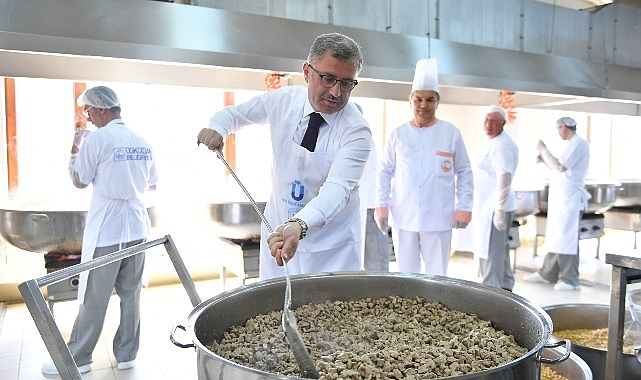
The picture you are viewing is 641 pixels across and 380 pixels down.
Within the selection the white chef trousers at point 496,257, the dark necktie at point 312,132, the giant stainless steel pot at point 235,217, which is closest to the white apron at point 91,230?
the giant stainless steel pot at point 235,217

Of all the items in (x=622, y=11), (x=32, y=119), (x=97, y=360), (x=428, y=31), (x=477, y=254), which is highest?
(x=622, y=11)

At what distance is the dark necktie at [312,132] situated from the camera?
179 cm

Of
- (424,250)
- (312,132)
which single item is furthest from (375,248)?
(312,132)

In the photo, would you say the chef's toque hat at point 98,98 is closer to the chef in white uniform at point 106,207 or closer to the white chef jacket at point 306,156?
the chef in white uniform at point 106,207

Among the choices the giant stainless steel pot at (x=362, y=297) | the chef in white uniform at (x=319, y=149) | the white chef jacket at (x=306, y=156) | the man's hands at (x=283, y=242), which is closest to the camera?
the giant stainless steel pot at (x=362, y=297)

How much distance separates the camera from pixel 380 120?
5.21 metres

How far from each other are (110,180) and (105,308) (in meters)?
0.67

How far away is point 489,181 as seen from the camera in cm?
394

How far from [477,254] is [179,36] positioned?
287 cm

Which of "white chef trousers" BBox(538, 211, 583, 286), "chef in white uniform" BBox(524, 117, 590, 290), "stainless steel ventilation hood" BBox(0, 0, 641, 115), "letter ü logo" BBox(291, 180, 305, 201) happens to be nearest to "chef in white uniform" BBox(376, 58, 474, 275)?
"stainless steel ventilation hood" BBox(0, 0, 641, 115)

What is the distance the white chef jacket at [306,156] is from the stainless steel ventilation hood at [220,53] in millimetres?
469

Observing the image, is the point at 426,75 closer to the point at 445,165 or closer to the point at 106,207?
the point at 445,165

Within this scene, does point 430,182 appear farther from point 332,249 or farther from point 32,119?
point 32,119

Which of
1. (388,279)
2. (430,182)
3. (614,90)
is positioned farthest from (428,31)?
(388,279)
